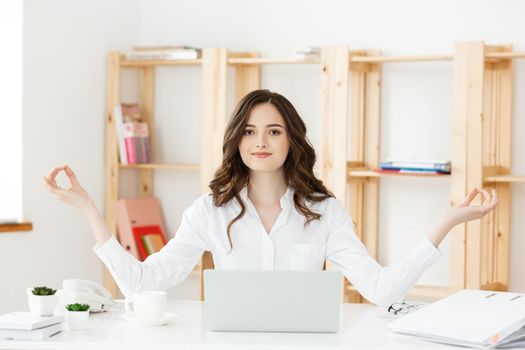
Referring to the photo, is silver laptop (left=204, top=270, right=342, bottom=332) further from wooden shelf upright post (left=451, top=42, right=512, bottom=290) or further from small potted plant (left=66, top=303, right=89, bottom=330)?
wooden shelf upright post (left=451, top=42, right=512, bottom=290)

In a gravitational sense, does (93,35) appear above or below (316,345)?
above

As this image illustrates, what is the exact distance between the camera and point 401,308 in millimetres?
2557

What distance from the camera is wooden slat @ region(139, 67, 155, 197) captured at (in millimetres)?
5148

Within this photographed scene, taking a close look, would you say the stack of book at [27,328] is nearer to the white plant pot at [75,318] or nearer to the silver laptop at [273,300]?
the white plant pot at [75,318]

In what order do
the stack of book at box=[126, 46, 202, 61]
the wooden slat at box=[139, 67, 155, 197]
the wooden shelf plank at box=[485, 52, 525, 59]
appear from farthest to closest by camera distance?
the wooden slat at box=[139, 67, 155, 197]
the stack of book at box=[126, 46, 202, 61]
the wooden shelf plank at box=[485, 52, 525, 59]

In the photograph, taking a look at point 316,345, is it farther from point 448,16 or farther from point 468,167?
point 448,16

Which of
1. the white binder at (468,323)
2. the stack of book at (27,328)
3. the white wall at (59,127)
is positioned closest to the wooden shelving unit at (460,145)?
the white wall at (59,127)

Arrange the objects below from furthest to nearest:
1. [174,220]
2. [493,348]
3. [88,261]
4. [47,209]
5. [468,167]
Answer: [174,220] < [88,261] < [47,209] < [468,167] < [493,348]

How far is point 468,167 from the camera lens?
4.11m

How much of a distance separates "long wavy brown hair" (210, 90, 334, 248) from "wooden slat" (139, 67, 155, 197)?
227 cm

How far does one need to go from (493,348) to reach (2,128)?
9.59ft

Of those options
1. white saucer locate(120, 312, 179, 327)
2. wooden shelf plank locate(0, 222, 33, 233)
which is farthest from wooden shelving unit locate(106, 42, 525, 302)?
white saucer locate(120, 312, 179, 327)

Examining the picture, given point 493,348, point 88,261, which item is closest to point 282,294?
point 493,348

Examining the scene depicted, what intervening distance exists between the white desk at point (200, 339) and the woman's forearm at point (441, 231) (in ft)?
1.13
